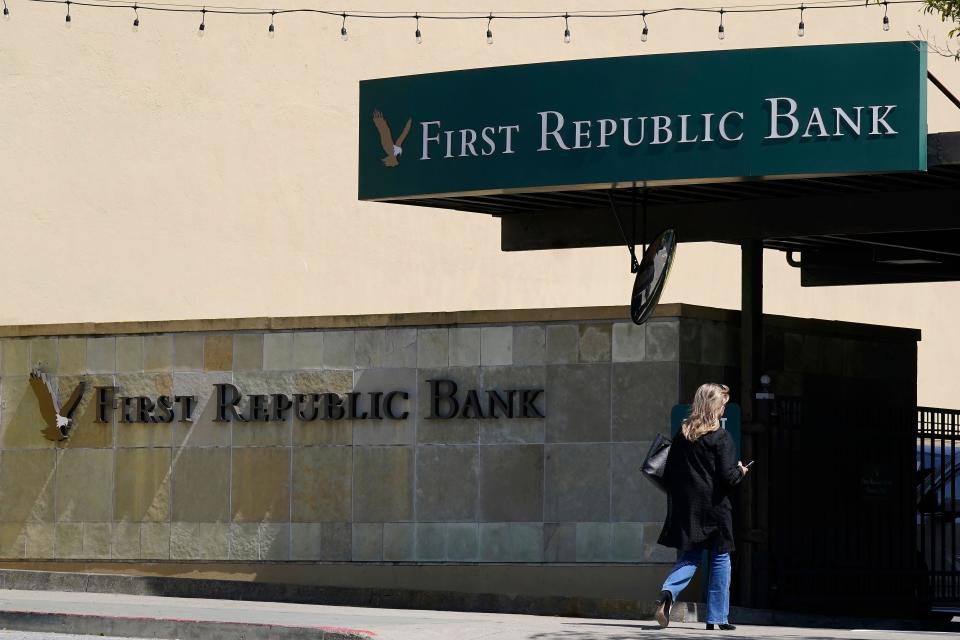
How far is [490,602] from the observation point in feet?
50.9

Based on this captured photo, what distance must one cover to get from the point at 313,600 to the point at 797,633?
4786 mm

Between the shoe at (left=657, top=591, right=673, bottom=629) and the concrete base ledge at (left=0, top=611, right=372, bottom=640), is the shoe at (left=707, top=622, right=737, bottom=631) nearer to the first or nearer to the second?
the shoe at (left=657, top=591, right=673, bottom=629)

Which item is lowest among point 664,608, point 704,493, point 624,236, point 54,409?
point 664,608

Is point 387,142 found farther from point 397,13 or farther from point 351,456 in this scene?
point 397,13

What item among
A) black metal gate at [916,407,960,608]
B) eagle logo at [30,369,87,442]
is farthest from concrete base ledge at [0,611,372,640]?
black metal gate at [916,407,960,608]

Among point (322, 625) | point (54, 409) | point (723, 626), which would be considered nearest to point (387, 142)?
point (322, 625)

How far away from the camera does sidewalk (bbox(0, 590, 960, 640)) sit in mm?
11977

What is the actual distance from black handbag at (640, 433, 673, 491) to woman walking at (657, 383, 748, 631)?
0.67ft

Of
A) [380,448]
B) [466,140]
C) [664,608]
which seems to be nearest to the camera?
[664,608]

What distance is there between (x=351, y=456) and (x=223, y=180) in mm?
6303

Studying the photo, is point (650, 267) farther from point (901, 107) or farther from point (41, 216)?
point (41, 216)

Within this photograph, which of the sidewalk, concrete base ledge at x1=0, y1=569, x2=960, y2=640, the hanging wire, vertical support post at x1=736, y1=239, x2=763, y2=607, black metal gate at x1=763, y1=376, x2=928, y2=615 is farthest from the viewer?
the hanging wire

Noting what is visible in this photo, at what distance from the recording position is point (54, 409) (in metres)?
18.1

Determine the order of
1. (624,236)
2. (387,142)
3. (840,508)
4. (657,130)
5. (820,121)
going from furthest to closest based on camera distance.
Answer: (840,508), (624,236), (387,142), (657,130), (820,121)
